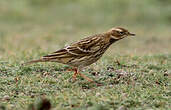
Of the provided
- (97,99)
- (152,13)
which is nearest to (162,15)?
(152,13)

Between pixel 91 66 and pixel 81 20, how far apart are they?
34.2 ft

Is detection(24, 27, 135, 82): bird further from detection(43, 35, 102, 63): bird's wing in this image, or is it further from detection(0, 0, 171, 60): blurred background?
detection(0, 0, 171, 60): blurred background

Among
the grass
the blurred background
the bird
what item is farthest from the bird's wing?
the blurred background

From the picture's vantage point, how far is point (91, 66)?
9.37 meters

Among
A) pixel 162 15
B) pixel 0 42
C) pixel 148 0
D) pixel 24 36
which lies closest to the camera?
pixel 0 42

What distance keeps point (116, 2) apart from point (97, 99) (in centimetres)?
1451

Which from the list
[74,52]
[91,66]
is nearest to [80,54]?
[74,52]

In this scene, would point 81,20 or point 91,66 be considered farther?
point 81,20

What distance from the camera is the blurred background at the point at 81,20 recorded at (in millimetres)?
15720

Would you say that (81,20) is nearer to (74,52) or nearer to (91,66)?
(91,66)

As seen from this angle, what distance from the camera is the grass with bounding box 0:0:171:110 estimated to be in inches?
274

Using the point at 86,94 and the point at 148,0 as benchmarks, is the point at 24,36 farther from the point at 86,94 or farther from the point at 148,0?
the point at 86,94

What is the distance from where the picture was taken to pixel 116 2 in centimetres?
2097

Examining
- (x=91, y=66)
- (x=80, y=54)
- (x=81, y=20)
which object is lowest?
(x=81, y=20)
